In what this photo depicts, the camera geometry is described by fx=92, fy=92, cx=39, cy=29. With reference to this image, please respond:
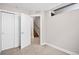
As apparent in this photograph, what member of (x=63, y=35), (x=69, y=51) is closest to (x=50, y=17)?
(x=63, y=35)

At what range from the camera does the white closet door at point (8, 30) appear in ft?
9.98

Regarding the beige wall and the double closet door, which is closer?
the beige wall

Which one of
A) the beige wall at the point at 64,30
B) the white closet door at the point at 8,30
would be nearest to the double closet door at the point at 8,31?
the white closet door at the point at 8,30

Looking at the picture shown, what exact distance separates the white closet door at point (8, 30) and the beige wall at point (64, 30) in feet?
4.77

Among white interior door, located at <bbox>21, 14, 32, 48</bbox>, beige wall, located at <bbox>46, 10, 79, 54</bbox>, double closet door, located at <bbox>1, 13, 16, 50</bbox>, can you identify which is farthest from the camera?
white interior door, located at <bbox>21, 14, 32, 48</bbox>

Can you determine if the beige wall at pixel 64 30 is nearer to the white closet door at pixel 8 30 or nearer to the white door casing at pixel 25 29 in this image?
the white door casing at pixel 25 29

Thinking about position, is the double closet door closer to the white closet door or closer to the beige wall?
the white closet door

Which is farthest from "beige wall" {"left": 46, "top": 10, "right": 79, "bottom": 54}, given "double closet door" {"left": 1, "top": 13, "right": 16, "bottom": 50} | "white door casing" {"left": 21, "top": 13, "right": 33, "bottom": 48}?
"double closet door" {"left": 1, "top": 13, "right": 16, "bottom": 50}

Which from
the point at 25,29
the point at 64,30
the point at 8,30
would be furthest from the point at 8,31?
the point at 64,30

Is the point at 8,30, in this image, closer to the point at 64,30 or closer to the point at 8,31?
the point at 8,31

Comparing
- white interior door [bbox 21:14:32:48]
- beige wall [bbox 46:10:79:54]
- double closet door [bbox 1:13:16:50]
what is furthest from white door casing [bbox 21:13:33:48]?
beige wall [bbox 46:10:79:54]

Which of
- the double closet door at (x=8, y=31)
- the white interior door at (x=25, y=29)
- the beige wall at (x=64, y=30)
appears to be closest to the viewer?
the beige wall at (x=64, y=30)

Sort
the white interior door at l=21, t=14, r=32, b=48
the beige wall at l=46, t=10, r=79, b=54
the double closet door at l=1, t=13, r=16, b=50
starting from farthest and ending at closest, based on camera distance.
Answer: the white interior door at l=21, t=14, r=32, b=48, the double closet door at l=1, t=13, r=16, b=50, the beige wall at l=46, t=10, r=79, b=54

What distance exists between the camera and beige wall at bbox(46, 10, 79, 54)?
2561mm
